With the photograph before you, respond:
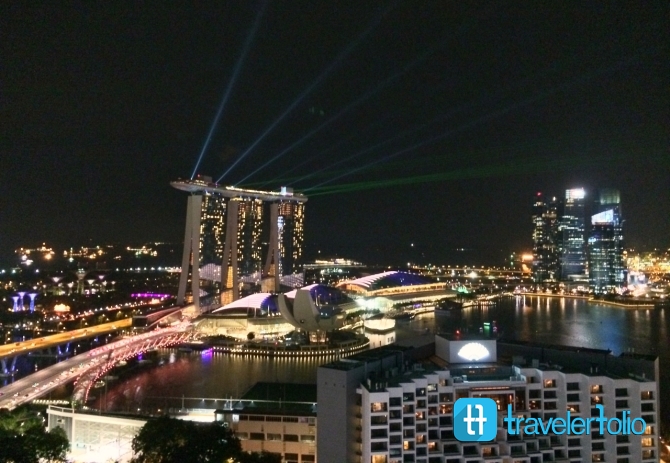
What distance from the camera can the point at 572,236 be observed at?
39.8 metres

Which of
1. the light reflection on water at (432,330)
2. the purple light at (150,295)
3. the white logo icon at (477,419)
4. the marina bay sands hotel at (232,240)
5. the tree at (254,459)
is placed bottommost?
the light reflection on water at (432,330)

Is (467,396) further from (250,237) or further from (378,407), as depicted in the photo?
(250,237)

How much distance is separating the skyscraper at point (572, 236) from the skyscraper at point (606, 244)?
1101 millimetres

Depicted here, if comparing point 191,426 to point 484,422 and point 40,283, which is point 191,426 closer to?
point 484,422

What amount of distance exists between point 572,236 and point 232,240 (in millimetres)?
29238

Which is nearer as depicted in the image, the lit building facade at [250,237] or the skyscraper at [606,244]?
the lit building facade at [250,237]

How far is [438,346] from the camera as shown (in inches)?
246

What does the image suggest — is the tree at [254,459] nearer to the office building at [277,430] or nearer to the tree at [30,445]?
the office building at [277,430]

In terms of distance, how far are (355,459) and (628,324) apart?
18.2 meters

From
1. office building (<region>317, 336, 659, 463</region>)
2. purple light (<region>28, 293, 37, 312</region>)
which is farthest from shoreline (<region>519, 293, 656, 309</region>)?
A: purple light (<region>28, 293, 37, 312</region>)

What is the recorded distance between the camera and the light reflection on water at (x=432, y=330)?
32.1 ft

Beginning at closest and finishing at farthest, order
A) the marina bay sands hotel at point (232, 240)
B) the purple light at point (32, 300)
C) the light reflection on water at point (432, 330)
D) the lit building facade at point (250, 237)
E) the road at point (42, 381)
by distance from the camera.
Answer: the road at point (42, 381) < the light reflection on water at point (432, 330) < the marina bay sands hotel at point (232, 240) < the purple light at point (32, 300) < the lit building facade at point (250, 237)

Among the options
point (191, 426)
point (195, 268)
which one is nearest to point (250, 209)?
point (195, 268)

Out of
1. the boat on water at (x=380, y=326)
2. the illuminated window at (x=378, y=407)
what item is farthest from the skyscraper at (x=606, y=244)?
the illuminated window at (x=378, y=407)
